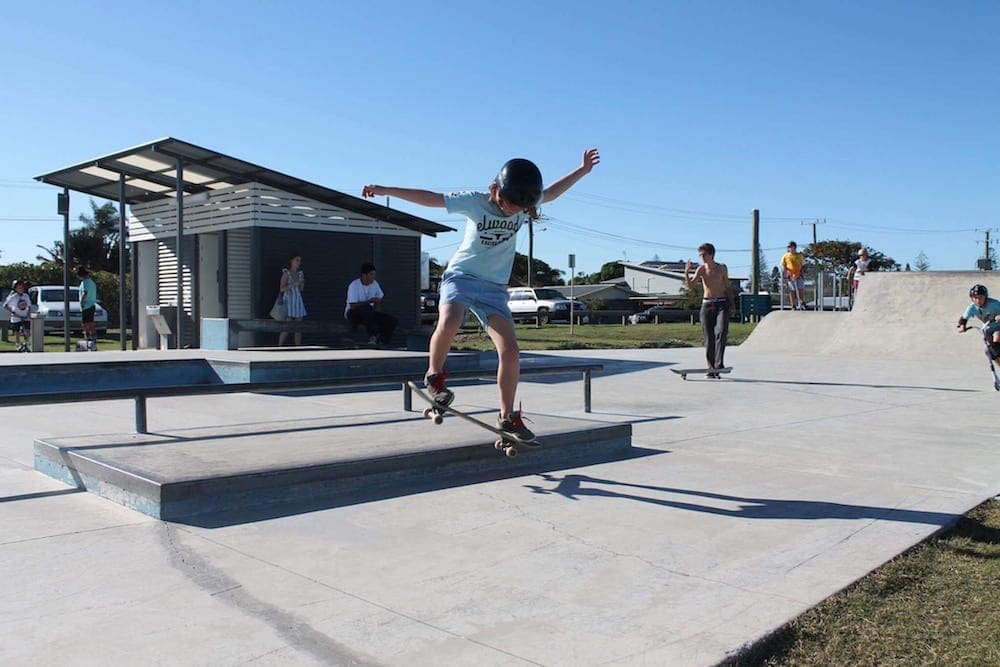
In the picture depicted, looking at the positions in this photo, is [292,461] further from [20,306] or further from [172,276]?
[20,306]

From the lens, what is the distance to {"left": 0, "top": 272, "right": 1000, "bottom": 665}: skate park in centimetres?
296

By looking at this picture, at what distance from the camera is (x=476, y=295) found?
5379 millimetres

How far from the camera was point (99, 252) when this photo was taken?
7275cm

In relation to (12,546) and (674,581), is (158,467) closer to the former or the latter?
(12,546)

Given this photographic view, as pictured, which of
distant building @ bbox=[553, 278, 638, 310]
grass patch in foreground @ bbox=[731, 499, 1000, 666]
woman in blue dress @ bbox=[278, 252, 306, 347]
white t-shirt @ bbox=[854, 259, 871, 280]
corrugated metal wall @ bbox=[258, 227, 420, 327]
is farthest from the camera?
distant building @ bbox=[553, 278, 638, 310]

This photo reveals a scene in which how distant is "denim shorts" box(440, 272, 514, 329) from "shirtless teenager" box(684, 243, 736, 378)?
783cm

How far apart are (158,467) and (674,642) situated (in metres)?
3.07

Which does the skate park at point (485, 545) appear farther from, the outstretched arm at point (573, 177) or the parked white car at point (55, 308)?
the parked white car at point (55, 308)

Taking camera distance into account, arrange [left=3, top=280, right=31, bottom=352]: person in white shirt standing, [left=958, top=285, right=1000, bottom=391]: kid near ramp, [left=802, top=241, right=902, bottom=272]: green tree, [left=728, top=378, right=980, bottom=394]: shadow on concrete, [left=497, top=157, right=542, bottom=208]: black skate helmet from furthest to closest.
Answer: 1. [left=802, top=241, right=902, bottom=272]: green tree
2. [left=3, top=280, right=31, bottom=352]: person in white shirt standing
3. [left=728, top=378, right=980, bottom=394]: shadow on concrete
4. [left=958, top=285, right=1000, bottom=391]: kid near ramp
5. [left=497, top=157, right=542, bottom=208]: black skate helmet

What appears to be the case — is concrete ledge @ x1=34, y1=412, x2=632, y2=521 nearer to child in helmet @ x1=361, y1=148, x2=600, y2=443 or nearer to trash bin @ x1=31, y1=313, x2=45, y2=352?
child in helmet @ x1=361, y1=148, x2=600, y2=443

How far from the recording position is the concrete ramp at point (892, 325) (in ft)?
58.1

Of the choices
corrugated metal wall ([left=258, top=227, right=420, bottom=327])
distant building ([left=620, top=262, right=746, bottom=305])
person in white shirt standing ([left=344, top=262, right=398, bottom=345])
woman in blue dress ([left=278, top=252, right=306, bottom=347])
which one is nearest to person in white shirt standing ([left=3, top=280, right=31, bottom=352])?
corrugated metal wall ([left=258, top=227, right=420, bottom=327])

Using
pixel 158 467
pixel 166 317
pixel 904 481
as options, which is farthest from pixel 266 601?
pixel 166 317

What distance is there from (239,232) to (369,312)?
4440 millimetres
